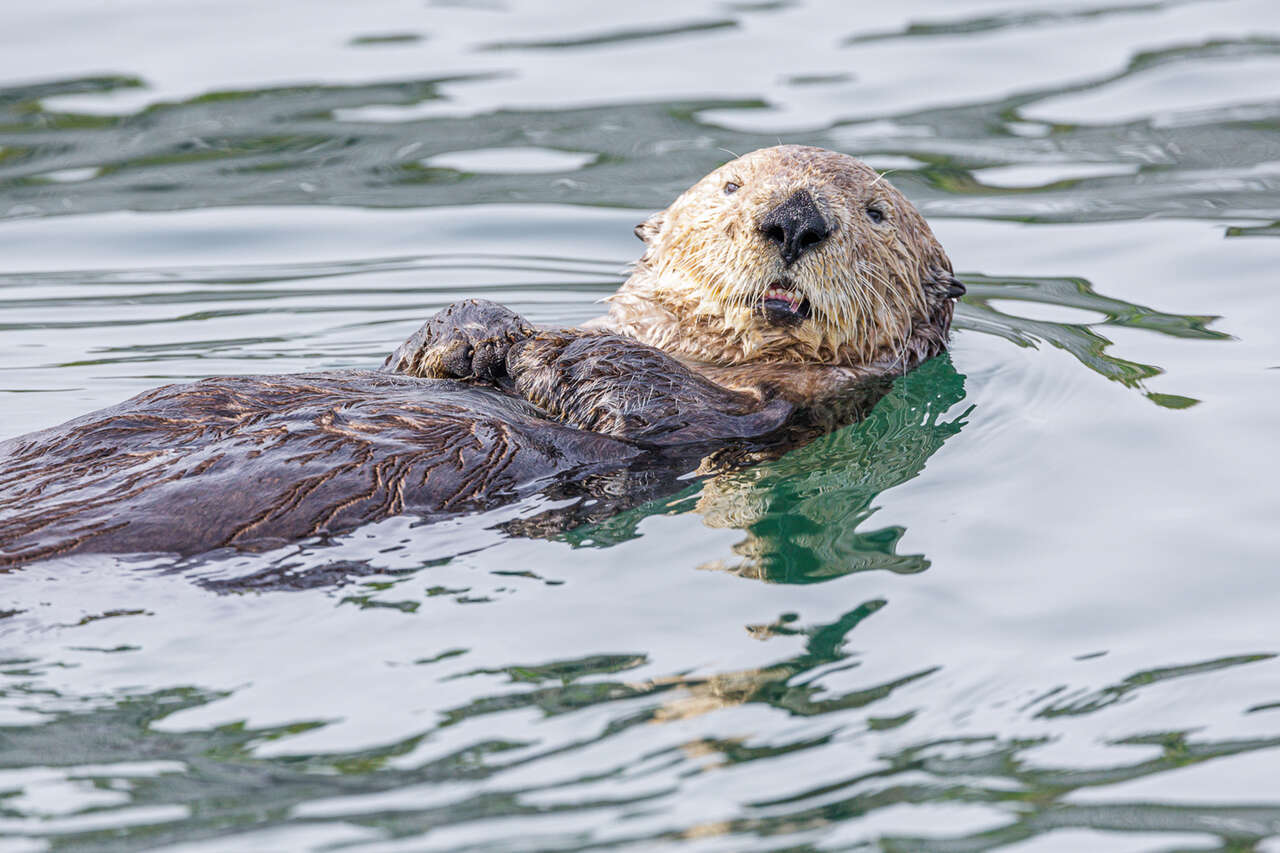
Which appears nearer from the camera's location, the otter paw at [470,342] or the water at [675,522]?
the water at [675,522]

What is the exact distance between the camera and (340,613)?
403cm

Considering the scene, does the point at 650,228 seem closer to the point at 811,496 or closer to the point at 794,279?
the point at 794,279

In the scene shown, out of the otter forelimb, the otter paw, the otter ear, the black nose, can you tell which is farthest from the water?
the otter ear

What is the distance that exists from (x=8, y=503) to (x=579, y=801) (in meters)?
1.85

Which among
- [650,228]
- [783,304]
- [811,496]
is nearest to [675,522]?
[811,496]

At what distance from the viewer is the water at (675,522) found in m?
3.37

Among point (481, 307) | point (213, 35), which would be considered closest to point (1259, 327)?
point (481, 307)

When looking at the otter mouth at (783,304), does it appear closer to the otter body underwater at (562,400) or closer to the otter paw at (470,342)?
the otter body underwater at (562,400)

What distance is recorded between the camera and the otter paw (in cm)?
515

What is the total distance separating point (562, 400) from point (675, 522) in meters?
0.62

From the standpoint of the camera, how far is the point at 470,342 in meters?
5.15

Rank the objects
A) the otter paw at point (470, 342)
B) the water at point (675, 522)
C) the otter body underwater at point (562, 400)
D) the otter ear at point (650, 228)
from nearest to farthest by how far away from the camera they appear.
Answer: the water at point (675, 522) → the otter body underwater at point (562, 400) → the otter paw at point (470, 342) → the otter ear at point (650, 228)

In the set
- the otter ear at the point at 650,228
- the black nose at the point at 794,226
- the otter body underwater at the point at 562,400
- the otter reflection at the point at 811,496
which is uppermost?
the black nose at the point at 794,226

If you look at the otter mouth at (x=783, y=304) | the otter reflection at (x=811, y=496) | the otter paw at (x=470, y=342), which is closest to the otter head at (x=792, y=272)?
the otter mouth at (x=783, y=304)
